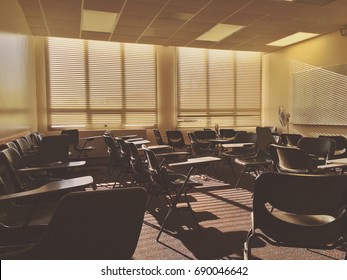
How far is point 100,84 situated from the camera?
8.35 metres

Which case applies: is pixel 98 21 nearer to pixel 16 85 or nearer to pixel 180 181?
pixel 16 85

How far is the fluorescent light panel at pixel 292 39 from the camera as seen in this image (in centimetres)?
736

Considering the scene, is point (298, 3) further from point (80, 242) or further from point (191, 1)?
point (80, 242)

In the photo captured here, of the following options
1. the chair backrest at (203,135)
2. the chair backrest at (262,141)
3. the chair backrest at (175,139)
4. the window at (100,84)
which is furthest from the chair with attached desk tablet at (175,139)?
the chair backrest at (262,141)

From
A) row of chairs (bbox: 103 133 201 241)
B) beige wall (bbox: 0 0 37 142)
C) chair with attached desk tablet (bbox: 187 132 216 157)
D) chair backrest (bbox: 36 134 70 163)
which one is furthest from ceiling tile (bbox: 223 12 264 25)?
chair backrest (bbox: 36 134 70 163)

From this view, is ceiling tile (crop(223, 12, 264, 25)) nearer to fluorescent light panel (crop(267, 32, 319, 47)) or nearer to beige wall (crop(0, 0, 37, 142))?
fluorescent light panel (crop(267, 32, 319, 47))

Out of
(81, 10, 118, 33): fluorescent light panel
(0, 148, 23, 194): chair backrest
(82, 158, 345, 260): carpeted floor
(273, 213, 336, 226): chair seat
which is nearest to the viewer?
(273, 213, 336, 226): chair seat

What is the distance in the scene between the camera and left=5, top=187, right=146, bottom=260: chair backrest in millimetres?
1151

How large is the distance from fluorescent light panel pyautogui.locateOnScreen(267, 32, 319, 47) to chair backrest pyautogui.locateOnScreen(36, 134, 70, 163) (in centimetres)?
624

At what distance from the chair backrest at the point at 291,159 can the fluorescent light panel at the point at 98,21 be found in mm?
4248

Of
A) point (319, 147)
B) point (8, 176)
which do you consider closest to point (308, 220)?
point (8, 176)
